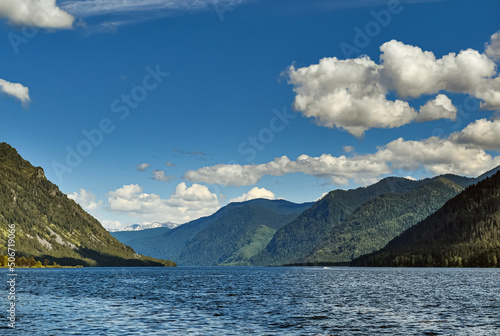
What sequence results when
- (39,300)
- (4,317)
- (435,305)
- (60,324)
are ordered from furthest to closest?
(39,300) → (435,305) → (4,317) → (60,324)

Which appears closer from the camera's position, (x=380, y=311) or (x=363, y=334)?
(x=363, y=334)

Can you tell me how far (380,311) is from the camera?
97000 millimetres

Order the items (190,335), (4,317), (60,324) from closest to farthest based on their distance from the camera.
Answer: (190,335) → (60,324) → (4,317)

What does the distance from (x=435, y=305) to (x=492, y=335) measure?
41.6m

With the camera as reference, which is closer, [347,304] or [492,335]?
A: [492,335]

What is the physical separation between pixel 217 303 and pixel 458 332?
56708mm

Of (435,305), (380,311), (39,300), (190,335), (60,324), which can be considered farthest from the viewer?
(39,300)

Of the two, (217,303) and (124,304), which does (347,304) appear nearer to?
(217,303)

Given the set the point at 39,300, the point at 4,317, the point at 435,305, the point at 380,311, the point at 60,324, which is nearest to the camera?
the point at 60,324

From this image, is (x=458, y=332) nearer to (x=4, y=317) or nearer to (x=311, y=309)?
(x=311, y=309)

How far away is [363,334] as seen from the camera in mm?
70062

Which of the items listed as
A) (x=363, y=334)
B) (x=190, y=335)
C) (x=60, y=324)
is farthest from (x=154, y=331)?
(x=363, y=334)

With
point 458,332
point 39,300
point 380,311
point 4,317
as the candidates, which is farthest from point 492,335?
point 39,300

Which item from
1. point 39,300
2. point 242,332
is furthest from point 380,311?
point 39,300
